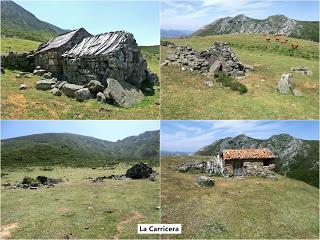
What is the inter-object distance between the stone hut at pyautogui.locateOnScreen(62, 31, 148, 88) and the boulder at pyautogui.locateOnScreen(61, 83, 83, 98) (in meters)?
1.50

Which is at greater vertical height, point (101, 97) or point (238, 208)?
point (101, 97)

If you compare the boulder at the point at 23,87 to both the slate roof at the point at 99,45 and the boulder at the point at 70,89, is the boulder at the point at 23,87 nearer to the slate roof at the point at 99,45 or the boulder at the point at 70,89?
the boulder at the point at 70,89

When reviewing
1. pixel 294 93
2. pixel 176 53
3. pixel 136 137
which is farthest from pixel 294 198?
pixel 176 53

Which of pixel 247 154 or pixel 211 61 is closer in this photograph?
pixel 247 154

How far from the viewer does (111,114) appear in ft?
90.0

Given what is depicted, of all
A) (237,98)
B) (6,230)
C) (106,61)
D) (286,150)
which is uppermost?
(106,61)

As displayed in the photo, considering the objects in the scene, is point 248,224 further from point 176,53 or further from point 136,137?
point 176,53

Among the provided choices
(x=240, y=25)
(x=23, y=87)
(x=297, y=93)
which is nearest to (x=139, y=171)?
(x=23, y=87)

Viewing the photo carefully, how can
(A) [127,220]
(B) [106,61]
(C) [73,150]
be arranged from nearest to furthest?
(A) [127,220], (B) [106,61], (C) [73,150]

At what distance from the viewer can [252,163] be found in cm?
3375

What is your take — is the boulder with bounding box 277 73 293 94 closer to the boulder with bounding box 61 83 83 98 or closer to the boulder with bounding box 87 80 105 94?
the boulder with bounding box 87 80 105 94

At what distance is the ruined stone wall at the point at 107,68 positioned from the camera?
1228 inches

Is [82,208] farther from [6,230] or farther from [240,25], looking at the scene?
[240,25]

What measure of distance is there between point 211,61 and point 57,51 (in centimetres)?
1491
